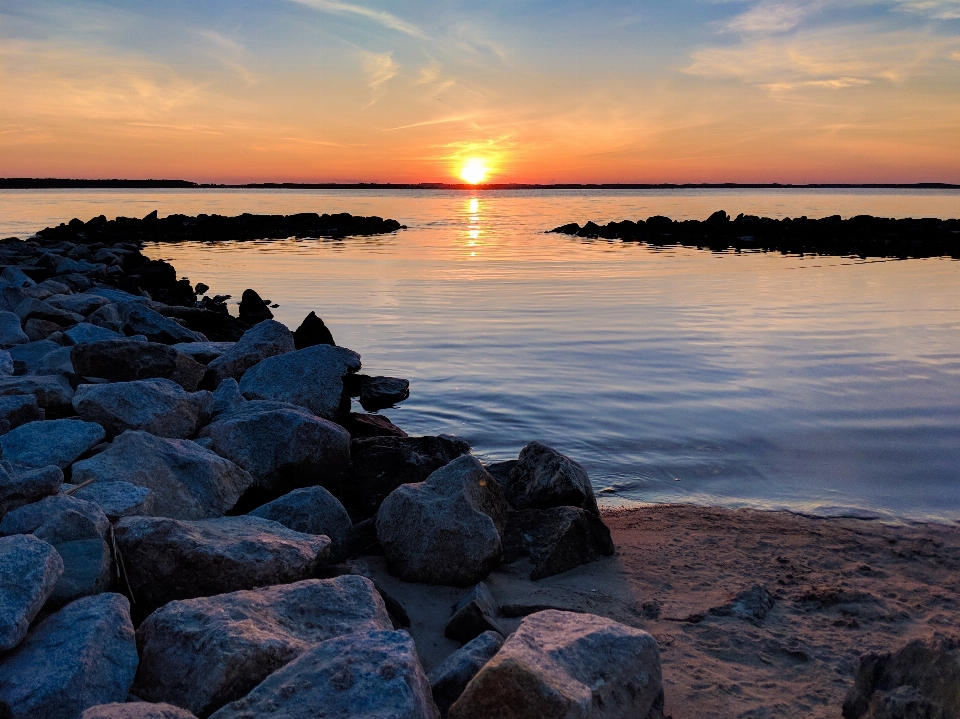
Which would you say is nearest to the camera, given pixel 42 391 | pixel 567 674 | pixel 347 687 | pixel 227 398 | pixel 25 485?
pixel 347 687

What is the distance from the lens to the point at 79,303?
9.85 metres

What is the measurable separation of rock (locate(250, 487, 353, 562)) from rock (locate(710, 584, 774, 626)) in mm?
1954

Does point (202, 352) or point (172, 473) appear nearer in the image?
point (172, 473)

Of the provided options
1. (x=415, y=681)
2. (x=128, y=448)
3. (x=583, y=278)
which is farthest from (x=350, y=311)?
(x=415, y=681)

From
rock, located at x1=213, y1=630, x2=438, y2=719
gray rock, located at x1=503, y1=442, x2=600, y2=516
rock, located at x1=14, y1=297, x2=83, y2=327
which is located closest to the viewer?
rock, located at x1=213, y1=630, x2=438, y2=719

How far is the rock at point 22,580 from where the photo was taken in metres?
2.52

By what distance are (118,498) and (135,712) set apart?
1547 mm

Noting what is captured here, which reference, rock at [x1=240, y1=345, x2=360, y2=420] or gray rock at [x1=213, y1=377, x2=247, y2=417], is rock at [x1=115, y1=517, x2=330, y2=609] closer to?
gray rock at [x1=213, y1=377, x2=247, y2=417]

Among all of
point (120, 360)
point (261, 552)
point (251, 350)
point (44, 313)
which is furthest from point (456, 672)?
point (44, 313)

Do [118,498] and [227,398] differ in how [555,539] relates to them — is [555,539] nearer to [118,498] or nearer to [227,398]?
[118,498]

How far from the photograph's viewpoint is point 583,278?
2039 cm

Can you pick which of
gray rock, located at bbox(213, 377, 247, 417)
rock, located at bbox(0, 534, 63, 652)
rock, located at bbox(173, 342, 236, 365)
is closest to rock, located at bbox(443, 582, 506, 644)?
rock, located at bbox(0, 534, 63, 652)

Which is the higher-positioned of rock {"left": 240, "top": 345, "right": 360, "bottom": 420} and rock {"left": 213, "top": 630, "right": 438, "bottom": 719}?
rock {"left": 240, "top": 345, "right": 360, "bottom": 420}

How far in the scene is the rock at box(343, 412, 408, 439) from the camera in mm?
6379
